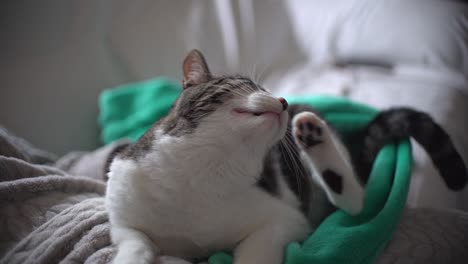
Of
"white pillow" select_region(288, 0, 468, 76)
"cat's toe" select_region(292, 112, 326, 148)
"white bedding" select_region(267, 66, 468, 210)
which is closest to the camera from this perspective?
"cat's toe" select_region(292, 112, 326, 148)

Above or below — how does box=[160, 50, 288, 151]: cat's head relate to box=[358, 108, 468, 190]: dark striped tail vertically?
above

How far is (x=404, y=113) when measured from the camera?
107cm

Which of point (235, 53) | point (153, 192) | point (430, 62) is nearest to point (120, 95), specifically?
point (235, 53)

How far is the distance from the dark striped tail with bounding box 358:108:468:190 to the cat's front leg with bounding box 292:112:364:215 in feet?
0.70

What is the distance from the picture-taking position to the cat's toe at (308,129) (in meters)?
0.88

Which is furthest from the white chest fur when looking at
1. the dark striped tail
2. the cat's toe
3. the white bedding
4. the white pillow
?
the white pillow

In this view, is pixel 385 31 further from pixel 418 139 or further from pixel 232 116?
pixel 232 116

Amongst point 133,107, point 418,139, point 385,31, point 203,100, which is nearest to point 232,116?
Answer: point 203,100

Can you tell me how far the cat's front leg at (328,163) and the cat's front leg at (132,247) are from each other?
469mm

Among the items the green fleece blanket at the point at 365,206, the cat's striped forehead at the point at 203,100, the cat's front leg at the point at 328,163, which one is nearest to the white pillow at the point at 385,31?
the green fleece blanket at the point at 365,206

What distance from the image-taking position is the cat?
759 mm

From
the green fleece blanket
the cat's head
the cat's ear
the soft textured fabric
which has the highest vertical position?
the cat's ear

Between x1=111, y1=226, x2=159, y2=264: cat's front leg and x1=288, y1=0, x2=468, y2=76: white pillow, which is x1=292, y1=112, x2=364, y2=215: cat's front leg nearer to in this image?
x1=111, y1=226, x2=159, y2=264: cat's front leg

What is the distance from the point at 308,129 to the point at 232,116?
10.1 inches
